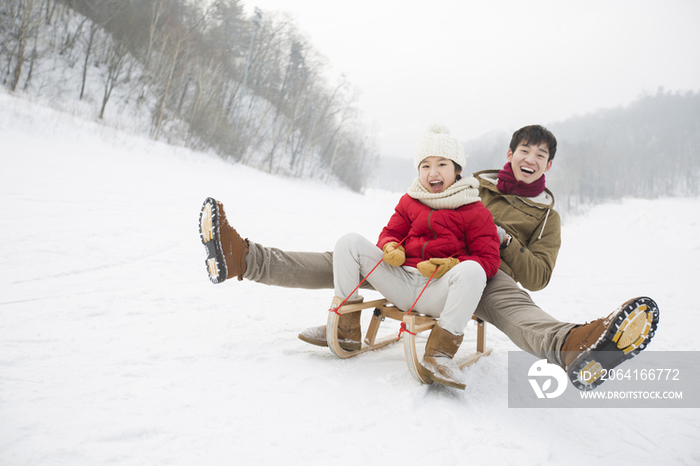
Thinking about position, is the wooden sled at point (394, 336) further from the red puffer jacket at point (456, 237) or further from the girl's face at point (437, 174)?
the girl's face at point (437, 174)

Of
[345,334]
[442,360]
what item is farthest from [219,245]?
[442,360]

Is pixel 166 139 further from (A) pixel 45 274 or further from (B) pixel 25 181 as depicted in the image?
(A) pixel 45 274

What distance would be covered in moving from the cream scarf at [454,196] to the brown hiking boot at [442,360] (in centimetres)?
64

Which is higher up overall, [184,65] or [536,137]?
[184,65]

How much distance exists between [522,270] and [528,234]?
13.1 inches

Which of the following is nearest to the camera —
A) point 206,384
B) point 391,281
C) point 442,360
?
point 206,384

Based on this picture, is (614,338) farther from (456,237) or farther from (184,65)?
(184,65)

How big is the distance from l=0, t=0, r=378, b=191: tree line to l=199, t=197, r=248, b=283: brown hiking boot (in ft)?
41.8

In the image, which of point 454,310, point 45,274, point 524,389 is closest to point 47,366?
point 45,274

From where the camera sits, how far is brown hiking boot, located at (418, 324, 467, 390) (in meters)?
1.59

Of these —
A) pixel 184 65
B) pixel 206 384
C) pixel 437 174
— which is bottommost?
pixel 206 384

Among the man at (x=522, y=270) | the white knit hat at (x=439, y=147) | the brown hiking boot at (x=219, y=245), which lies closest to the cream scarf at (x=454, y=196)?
the white knit hat at (x=439, y=147)

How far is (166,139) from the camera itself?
1369 centimetres

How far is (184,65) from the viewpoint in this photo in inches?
626
